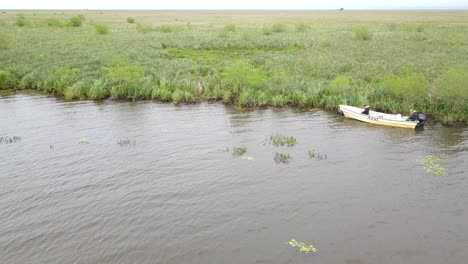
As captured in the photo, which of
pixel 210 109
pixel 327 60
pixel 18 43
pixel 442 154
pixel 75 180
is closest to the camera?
pixel 75 180

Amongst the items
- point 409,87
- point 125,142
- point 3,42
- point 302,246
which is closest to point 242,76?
point 409,87

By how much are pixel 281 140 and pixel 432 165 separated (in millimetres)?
7196

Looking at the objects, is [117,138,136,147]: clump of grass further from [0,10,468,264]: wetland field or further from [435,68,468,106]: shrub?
[435,68,468,106]: shrub

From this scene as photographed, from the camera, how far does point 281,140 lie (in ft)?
67.4

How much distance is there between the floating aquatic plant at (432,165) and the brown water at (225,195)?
0.30m

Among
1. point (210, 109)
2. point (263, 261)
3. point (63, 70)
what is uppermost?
point (63, 70)

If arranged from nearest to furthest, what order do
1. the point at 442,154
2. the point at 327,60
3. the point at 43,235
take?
the point at 43,235, the point at 442,154, the point at 327,60

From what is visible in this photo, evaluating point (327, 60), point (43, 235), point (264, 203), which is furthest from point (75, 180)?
point (327, 60)

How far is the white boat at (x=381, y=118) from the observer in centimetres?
2236

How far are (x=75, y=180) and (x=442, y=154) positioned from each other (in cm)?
1702

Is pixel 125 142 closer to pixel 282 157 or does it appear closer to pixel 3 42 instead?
pixel 282 157

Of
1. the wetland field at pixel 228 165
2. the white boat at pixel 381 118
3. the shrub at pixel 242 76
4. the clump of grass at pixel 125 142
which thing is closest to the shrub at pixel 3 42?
the wetland field at pixel 228 165

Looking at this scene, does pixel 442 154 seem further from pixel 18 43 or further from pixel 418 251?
pixel 18 43

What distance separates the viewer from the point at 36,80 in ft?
108
